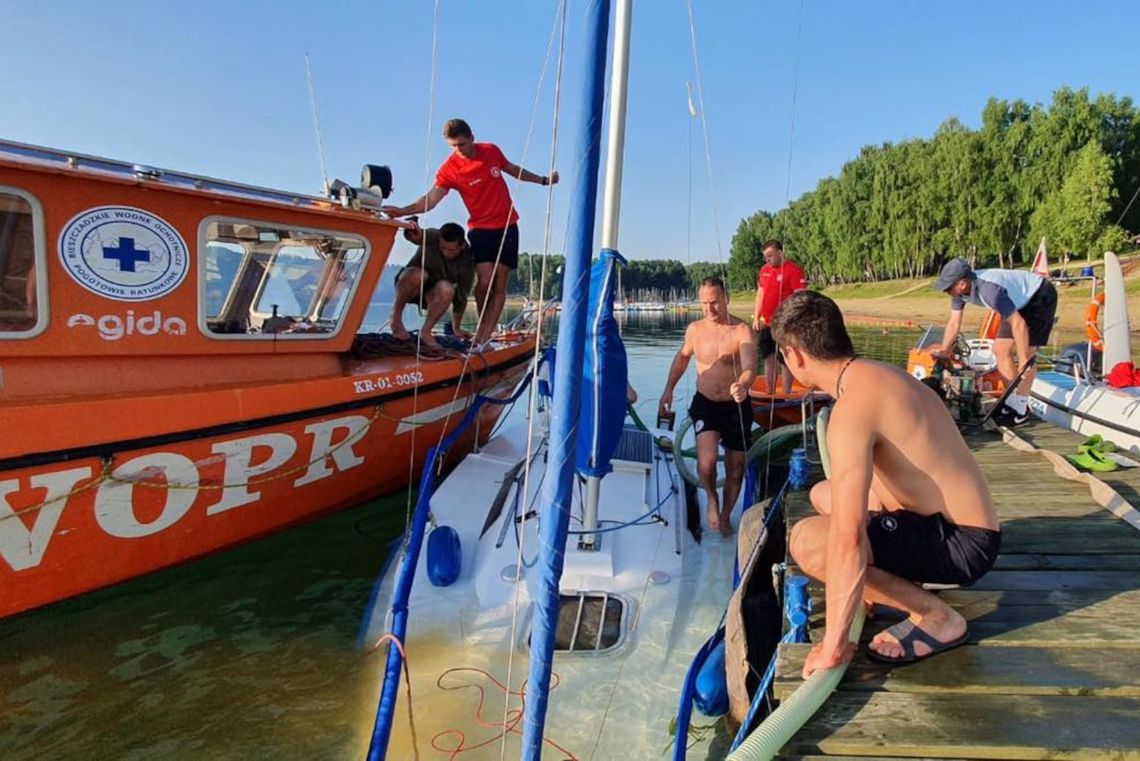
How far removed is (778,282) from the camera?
8672mm

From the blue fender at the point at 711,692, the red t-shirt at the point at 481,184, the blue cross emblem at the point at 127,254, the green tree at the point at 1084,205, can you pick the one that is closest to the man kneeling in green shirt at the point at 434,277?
the red t-shirt at the point at 481,184

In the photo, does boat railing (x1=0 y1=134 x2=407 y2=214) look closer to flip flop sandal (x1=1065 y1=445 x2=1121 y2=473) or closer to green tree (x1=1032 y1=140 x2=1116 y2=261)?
flip flop sandal (x1=1065 y1=445 x2=1121 y2=473)

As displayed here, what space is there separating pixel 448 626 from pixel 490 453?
2.91 meters

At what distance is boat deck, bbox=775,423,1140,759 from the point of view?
6.77 ft

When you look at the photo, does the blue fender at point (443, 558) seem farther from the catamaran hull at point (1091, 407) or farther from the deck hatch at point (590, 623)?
the catamaran hull at point (1091, 407)

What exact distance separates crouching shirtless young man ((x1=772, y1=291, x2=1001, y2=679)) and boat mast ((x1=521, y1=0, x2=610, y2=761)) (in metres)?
0.93

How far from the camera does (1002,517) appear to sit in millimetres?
3941

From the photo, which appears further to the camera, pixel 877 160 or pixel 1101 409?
pixel 877 160

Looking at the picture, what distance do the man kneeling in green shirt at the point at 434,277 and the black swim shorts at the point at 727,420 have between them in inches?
134

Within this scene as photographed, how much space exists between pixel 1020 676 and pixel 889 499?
29.1 inches

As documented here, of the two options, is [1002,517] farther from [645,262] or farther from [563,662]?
[645,262]

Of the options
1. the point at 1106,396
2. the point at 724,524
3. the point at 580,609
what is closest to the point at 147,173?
the point at 580,609

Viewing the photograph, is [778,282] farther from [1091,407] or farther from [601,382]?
[601,382]

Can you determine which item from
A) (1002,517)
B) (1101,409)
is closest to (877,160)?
(1101,409)
